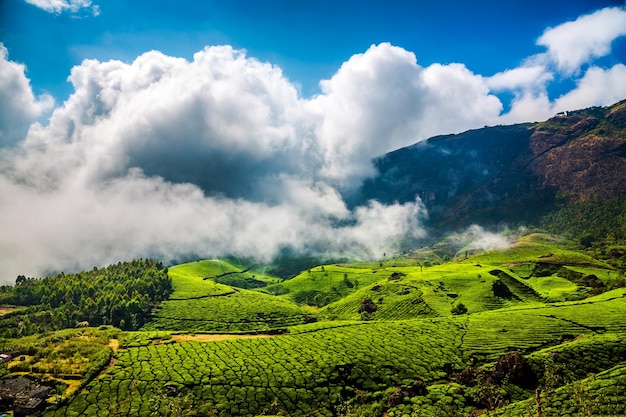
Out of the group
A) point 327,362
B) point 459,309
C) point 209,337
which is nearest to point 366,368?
point 327,362

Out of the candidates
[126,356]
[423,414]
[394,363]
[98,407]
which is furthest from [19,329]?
[423,414]

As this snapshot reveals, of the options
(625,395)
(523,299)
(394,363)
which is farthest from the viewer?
(523,299)

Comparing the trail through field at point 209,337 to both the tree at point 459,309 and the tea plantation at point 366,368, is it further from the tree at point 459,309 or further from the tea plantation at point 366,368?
the tree at point 459,309

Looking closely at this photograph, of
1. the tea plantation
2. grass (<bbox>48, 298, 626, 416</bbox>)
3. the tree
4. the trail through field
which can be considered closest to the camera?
the tea plantation

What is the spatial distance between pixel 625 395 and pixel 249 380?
79906 mm

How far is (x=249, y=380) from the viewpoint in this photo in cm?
10062

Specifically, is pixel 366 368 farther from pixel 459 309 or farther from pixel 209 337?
pixel 459 309

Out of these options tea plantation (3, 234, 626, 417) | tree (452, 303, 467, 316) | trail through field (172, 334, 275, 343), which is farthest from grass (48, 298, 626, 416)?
tree (452, 303, 467, 316)

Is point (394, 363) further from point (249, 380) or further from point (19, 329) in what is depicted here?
point (19, 329)

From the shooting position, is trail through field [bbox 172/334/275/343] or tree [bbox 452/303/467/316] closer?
trail through field [bbox 172/334/275/343]

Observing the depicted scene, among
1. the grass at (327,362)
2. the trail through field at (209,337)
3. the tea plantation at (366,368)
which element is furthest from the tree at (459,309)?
the trail through field at (209,337)

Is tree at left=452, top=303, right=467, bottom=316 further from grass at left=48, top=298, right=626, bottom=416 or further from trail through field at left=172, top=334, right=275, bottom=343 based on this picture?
trail through field at left=172, top=334, right=275, bottom=343

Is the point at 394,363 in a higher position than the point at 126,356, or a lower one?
lower

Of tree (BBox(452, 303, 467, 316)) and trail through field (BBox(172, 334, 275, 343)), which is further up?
trail through field (BBox(172, 334, 275, 343))
